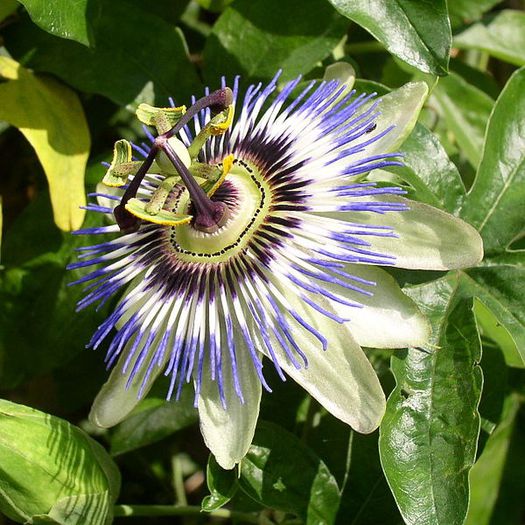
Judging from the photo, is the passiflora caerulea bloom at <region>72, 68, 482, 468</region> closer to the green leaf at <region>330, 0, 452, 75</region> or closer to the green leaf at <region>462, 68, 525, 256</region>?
the green leaf at <region>330, 0, 452, 75</region>

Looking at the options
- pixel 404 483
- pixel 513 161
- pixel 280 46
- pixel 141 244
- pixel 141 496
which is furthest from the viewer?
pixel 141 496

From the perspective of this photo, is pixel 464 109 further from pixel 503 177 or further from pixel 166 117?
pixel 166 117

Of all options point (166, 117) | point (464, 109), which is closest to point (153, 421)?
point (166, 117)

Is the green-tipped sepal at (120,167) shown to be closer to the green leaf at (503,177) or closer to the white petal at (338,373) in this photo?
the white petal at (338,373)

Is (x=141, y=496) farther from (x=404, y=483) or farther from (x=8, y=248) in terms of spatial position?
(x=404, y=483)

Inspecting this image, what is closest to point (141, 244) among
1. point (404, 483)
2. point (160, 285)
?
point (160, 285)

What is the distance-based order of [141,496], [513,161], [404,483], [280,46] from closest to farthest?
1. [404,483]
2. [513,161]
3. [280,46]
4. [141,496]

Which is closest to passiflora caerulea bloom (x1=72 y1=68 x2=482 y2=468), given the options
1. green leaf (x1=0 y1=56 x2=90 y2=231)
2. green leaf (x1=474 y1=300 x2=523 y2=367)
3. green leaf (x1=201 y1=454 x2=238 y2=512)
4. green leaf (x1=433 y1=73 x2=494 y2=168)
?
green leaf (x1=201 y1=454 x2=238 y2=512)
